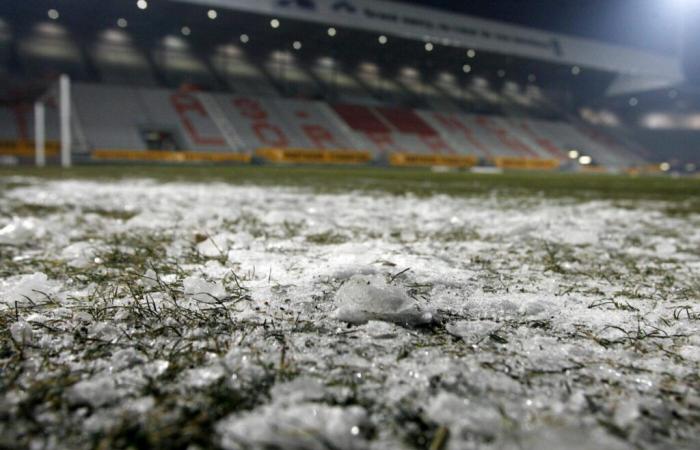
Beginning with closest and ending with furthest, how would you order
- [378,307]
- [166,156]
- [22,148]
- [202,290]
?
[378,307] → [202,290] → [22,148] → [166,156]

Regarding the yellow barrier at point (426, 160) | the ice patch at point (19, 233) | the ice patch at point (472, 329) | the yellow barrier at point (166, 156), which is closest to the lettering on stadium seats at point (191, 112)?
the yellow barrier at point (166, 156)

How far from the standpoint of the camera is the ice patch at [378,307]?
712 mm

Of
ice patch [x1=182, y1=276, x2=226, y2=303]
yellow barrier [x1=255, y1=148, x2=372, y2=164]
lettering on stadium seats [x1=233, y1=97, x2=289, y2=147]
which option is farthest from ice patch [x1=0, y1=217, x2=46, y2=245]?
lettering on stadium seats [x1=233, y1=97, x2=289, y2=147]

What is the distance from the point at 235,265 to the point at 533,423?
0.83 m

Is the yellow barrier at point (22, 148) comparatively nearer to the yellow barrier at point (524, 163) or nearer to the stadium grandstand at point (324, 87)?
the stadium grandstand at point (324, 87)

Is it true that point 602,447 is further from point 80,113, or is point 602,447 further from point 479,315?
point 80,113

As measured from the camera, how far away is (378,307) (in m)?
0.72

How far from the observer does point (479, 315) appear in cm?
77

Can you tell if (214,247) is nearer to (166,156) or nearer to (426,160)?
(166,156)

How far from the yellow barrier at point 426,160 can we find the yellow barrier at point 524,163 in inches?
65.5

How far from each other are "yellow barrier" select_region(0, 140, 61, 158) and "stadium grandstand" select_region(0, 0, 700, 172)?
6 centimetres

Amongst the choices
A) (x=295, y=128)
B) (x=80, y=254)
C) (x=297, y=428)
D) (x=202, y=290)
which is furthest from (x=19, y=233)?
(x=295, y=128)

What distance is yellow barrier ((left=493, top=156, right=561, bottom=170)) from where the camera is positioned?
70.3ft

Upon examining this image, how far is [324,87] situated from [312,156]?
8.63m
